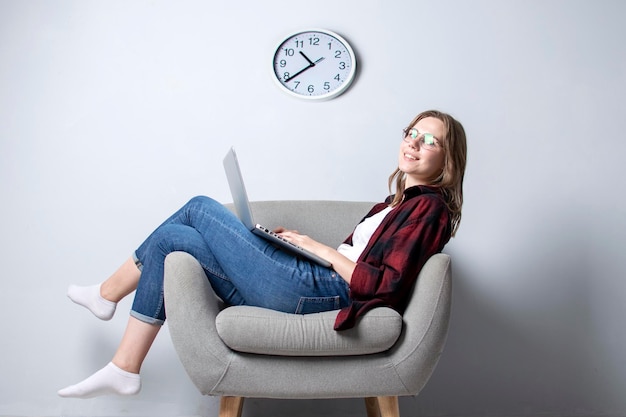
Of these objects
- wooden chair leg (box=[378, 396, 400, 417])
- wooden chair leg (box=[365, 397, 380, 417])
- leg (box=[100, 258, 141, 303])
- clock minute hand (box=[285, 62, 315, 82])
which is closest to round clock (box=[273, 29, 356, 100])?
clock minute hand (box=[285, 62, 315, 82])

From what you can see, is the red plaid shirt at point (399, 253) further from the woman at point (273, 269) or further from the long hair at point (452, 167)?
the long hair at point (452, 167)

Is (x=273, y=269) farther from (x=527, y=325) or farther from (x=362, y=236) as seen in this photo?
(x=527, y=325)

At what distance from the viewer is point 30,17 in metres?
2.67

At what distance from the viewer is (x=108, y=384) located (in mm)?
1783

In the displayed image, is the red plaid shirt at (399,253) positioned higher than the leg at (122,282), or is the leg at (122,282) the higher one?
the red plaid shirt at (399,253)

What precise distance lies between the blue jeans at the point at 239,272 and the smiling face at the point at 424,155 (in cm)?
43

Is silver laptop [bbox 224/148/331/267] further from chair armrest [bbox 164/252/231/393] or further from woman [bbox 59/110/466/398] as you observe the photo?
chair armrest [bbox 164/252/231/393]

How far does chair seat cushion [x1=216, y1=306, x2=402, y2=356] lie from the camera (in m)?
1.70

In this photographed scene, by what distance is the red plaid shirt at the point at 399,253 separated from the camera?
1.80 metres

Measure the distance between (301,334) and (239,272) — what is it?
26 cm

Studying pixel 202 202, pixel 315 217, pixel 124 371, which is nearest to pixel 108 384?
pixel 124 371

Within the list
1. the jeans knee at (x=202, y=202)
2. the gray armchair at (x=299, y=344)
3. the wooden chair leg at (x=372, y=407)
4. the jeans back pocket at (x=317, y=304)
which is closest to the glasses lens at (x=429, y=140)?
the gray armchair at (x=299, y=344)

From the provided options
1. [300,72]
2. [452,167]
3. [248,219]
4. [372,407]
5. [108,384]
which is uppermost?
[300,72]

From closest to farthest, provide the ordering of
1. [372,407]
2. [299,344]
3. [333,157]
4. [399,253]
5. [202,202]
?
[299,344] → [399,253] → [202,202] → [372,407] → [333,157]
